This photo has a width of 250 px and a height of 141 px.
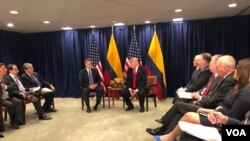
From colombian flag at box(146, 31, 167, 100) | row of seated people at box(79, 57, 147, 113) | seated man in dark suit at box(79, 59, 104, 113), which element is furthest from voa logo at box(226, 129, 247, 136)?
colombian flag at box(146, 31, 167, 100)

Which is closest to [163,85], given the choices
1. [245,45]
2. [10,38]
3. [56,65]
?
[245,45]

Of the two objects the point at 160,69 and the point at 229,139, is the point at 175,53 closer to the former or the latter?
the point at 160,69

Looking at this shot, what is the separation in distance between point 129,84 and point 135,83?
15cm

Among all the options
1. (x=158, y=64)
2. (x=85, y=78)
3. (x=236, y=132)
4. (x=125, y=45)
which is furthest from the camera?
(x=125, y=45)

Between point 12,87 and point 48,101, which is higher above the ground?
point 12,87

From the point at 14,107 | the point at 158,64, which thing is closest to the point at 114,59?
the point at 158,64

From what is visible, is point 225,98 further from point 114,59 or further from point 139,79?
point 114,59

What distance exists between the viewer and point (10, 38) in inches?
295

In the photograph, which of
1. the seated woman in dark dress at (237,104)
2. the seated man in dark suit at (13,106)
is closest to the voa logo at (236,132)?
the seated woman in dark dress at (237,104)

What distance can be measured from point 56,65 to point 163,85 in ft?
12.4

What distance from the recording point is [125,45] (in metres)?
7.37

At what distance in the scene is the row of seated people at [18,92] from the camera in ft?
14.8

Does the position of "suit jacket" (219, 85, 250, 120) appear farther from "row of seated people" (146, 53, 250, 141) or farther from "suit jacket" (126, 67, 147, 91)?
"suit jacket" (126, 67, 147, 91)

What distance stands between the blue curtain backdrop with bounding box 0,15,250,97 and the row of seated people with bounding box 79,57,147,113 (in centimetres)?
152
